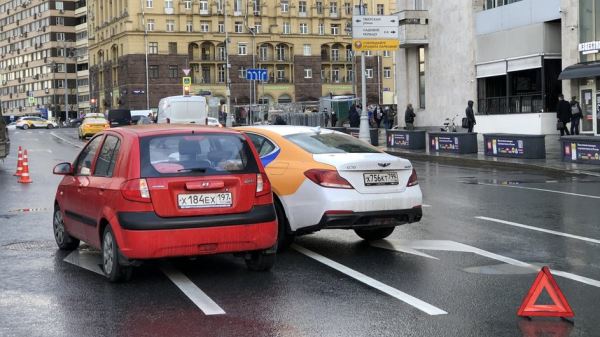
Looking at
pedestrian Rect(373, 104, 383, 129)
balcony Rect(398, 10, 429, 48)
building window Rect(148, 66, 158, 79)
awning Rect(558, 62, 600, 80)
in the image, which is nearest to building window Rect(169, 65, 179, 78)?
building window Rect(148, 66, 158, 79)

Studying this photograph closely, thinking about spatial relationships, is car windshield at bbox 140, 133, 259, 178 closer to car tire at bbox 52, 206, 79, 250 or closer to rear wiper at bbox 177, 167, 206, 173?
rear wiper at bbox 177, 167, 206, 173

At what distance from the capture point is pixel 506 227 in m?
11.4

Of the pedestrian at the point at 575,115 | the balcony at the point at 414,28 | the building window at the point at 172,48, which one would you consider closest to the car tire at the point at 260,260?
the pedestrian at the point at 575,115

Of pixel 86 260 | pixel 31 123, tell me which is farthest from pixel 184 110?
pixel 31 123

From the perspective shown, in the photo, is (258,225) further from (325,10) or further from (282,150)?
(325,10)

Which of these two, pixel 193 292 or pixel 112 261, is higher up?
pixel 112 261

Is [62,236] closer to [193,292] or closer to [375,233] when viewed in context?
[193,292]

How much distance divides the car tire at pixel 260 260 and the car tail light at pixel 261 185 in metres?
0.61

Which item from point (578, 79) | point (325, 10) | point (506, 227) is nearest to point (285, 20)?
point (325, 10)

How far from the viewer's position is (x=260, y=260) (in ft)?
27.3

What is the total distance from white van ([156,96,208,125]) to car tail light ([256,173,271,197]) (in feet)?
101

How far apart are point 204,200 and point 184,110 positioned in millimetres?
31455

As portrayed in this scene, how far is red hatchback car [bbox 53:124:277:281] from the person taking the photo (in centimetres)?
758

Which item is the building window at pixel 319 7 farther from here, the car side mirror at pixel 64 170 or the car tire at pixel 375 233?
the car side mirror at pixel 64 170
